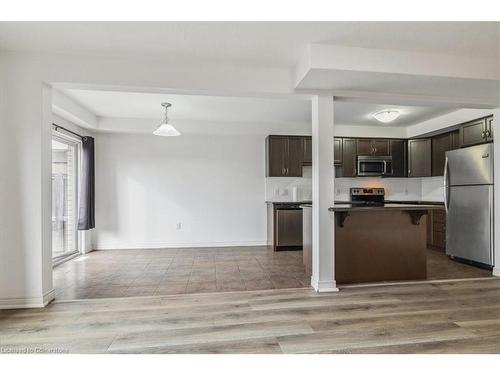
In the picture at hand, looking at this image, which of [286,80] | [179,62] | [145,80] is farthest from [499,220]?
[145,80]

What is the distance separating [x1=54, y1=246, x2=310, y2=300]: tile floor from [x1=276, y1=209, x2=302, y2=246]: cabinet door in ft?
0.78

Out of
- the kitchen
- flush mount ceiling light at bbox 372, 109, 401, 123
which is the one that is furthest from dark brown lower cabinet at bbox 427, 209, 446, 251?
flush mount ceiling light at bbox 372, 109, 401, 123

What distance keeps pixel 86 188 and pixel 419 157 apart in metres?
6.29

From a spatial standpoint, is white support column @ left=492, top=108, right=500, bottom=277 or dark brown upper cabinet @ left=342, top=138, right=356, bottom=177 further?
dark brown upper cabinet @ left=342, top=138, right=356, bottom=177

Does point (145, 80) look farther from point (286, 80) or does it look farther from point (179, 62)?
point (286, 80)

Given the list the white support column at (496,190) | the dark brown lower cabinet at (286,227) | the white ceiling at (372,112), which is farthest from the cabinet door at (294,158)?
the white support column at (496,190)

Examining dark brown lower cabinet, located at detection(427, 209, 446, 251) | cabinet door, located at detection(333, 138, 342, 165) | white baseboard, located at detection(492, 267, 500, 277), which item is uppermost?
cabinet door, located at detection(333, 138, 342, 165)

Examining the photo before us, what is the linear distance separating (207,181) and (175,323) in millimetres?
3598

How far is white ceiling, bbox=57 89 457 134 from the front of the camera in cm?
402

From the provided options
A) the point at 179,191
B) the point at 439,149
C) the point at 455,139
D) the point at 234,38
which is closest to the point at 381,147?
the point at 439,149

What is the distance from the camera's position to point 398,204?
14.9 feet

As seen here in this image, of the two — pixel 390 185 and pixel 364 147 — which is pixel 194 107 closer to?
pixel 364 147

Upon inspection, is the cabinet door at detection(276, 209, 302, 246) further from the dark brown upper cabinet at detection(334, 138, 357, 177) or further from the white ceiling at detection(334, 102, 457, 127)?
the white ceiling at detection(334, 102, 457, 127)
